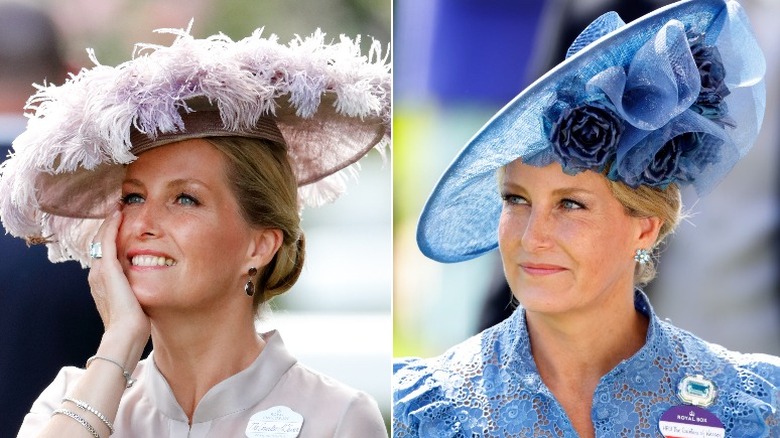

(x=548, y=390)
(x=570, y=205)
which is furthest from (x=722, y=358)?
(x=570, y=205)

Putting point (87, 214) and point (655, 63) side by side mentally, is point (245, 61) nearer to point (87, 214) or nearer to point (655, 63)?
point (87, 214)

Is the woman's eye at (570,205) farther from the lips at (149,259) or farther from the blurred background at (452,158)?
the lips at (149,259)

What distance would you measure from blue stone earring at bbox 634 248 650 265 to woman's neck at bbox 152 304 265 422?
37.5 inches

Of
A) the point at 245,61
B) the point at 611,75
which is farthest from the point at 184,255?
the point at 611,75

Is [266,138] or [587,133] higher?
[266,138]

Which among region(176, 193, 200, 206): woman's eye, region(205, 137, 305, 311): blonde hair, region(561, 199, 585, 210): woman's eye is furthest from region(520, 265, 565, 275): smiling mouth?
Answer: region(176, 193, 200, 206): woman's eye

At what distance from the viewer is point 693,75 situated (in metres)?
2.17

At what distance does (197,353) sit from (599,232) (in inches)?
39.4

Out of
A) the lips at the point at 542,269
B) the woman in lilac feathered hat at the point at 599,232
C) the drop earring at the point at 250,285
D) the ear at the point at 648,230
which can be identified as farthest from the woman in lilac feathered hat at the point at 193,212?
the ear at the point at 648,230

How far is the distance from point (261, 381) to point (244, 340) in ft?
0.37

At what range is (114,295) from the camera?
2.50 meters

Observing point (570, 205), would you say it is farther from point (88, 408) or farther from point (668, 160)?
point (88, 408)

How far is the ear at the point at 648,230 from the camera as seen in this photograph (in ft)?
7.82

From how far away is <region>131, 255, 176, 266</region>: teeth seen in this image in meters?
2.50
